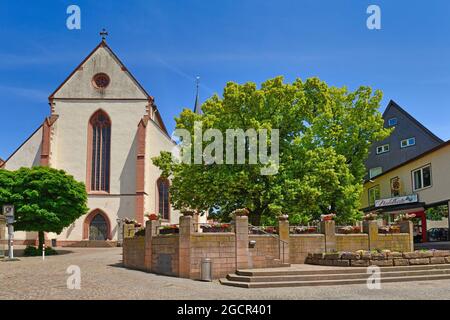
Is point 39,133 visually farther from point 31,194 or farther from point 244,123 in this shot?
point 244,123

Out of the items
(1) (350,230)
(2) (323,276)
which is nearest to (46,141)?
(1) (350,230)

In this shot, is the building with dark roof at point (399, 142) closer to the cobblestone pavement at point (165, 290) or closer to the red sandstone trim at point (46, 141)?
the cobblestone pavement at point (165, 290)

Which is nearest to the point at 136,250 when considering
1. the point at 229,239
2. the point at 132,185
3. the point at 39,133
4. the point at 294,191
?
the point at 229,239

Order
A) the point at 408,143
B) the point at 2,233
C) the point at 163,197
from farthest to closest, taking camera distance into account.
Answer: the point at 163,197 < the point at 408,143 < the point at 2,233

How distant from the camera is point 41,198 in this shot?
32.5 metres

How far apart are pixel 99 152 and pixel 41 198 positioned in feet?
45.1

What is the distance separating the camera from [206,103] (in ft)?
88.3

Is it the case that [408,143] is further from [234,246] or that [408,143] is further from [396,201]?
[234,246]

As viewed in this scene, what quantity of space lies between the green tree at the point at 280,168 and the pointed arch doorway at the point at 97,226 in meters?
17.1

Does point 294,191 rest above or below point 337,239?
above

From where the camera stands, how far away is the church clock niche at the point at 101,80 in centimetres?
4657

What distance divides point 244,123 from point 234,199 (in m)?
3.93

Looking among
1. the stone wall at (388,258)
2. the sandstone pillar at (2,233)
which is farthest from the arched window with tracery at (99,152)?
the stone wall at (388,258)

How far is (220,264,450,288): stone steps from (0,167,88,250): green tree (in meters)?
18.8
